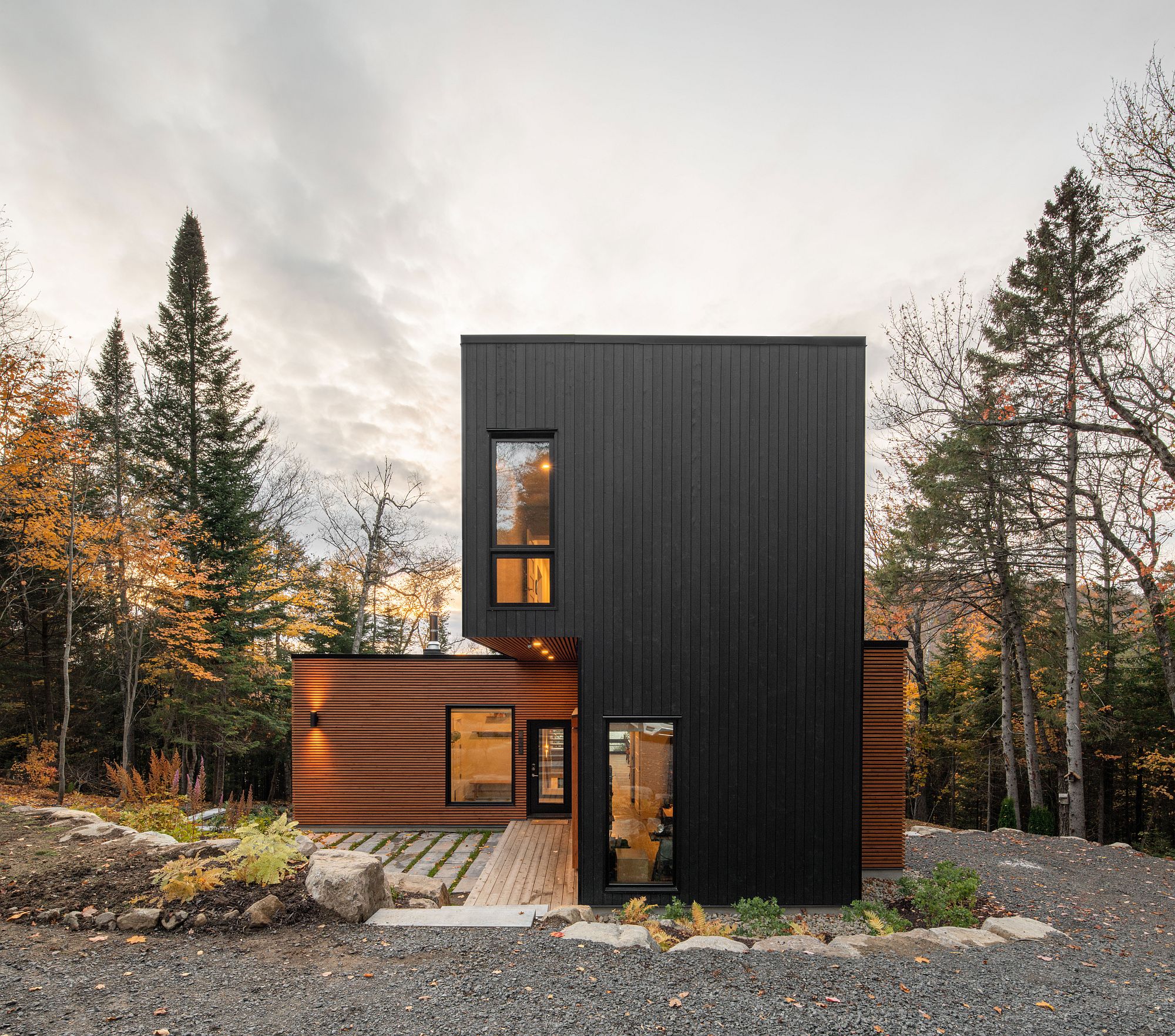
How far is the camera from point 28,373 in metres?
7.97

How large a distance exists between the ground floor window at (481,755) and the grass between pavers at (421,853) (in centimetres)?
55

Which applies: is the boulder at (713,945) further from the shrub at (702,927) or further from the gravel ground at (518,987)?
the shrub at (702,927)

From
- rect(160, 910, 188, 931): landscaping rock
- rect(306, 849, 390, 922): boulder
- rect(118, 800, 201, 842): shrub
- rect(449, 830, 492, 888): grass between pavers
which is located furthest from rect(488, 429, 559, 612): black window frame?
rect(118, 800, 201, 842): shrub

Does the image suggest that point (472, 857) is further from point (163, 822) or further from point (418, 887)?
point (163, 822)

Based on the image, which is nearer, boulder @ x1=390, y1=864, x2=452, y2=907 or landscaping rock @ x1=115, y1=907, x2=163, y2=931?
landscaping rock @ x1=115, y1=907, x2=163, y2=931

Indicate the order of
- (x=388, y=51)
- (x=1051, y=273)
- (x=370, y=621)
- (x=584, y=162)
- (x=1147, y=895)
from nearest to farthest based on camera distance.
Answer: (x=1147, y=895) < (x=388, y=51) < (x=1051, y=273) < (x=584, y=162) < (x=370, y=621)

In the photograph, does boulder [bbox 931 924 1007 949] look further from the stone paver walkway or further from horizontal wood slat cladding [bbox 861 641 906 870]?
the stone paver walkway

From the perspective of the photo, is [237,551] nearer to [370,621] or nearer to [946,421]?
[370,621]

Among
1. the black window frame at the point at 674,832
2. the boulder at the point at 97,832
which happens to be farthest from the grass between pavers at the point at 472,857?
the boulder at the point at 97,832

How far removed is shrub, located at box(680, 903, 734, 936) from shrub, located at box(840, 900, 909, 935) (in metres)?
1.15

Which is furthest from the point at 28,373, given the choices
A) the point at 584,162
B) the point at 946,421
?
the point at 946,421

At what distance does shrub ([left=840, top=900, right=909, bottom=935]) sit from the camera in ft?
14.8

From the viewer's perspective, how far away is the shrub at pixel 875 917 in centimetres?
452

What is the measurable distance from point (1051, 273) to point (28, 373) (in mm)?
16755
